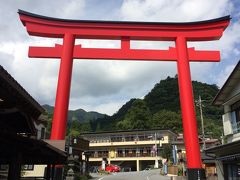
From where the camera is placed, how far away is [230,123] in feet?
57.8

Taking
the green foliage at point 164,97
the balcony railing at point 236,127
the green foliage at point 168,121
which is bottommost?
the balcony railing at point 236,127

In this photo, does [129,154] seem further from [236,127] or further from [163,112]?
[236,127]

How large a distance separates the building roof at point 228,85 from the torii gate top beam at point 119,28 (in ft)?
9.71

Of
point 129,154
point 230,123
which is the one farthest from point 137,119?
point 230,123

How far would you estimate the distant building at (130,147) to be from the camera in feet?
206

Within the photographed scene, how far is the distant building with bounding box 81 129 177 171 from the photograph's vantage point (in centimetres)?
6272

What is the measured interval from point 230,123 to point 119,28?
8.31m

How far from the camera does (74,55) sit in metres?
17.7

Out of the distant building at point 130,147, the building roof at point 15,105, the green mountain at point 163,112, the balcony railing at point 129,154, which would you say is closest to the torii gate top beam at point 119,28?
the building roof at point 15,105

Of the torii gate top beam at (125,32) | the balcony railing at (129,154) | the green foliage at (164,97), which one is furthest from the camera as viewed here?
the green foliage at (164,97)

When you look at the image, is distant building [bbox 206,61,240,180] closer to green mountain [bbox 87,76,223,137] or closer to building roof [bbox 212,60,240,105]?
building roof [bbox 212,60,240,105]

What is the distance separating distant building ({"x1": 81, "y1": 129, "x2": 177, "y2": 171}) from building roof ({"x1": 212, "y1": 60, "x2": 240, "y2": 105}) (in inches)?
1720

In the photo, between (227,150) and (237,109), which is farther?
(237,109)

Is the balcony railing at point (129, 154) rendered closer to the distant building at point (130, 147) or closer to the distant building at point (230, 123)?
the distant building at point (130, 147)
